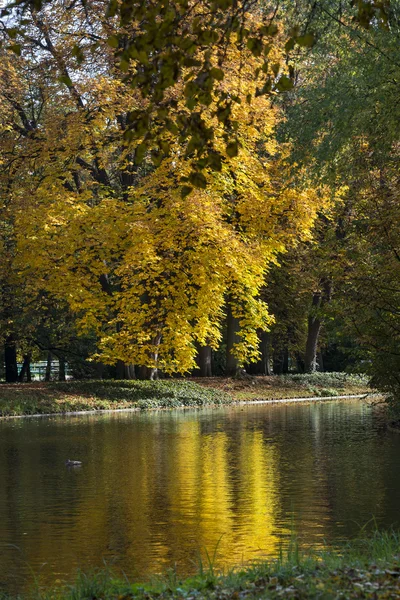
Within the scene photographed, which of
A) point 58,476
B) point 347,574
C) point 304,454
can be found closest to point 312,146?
point 304,454

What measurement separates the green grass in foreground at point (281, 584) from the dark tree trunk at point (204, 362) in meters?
34.3

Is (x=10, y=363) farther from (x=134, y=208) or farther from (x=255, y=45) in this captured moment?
(x=255, y=45)

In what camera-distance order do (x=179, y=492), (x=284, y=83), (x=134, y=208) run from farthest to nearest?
(x=134, y=208) → (x=179, y=492) → (x=284, y=83)

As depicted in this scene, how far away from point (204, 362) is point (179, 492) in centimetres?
2858

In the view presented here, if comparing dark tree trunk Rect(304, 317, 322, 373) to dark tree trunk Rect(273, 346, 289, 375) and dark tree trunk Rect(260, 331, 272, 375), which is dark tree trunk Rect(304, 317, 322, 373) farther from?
dark tree trunk Rect(273, 346, 289, 375)

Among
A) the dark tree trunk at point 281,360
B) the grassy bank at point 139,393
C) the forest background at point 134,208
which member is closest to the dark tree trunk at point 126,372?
the forest background at point 134,208

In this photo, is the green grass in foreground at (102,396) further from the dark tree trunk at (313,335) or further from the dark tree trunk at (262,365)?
Answer: the dark tree trunk at (313,335)

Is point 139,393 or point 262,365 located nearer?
point 139,393

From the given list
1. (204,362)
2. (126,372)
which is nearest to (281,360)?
(204,362)

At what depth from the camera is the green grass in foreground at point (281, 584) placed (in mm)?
6863

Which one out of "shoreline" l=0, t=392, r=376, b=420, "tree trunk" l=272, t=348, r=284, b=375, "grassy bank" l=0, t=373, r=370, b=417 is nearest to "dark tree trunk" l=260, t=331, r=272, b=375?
"grassy bank" l=0, t=373, r=370, b=417

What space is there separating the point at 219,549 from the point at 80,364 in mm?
37314

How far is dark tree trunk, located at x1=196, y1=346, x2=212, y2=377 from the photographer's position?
42.7m

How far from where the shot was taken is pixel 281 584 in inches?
287
